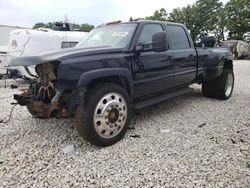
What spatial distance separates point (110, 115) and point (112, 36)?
1.54 metres

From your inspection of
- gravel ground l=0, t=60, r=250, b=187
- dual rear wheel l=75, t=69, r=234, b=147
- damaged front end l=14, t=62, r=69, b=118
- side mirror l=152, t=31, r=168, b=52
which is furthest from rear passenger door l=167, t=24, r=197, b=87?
damaged front end l=14, t=62, r=69, b=118

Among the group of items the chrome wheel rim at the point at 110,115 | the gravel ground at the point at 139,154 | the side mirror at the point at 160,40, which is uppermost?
the side mirror at the point at 160,40

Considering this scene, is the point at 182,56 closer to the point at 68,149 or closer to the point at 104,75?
the point at 104,75

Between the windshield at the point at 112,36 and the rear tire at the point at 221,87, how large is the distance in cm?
310

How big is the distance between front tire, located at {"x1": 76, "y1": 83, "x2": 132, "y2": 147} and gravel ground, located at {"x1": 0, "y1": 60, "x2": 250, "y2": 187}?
0.57 feet

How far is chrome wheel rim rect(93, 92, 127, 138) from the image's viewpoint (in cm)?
346

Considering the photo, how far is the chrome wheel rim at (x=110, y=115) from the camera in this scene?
3.46 meters

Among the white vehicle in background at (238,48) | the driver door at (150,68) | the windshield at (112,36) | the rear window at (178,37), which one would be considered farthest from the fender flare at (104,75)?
the white vehicle in background at (238,48)

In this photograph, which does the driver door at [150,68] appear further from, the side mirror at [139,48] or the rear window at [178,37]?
the rear window at [178,37]

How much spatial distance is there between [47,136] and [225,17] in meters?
32.5

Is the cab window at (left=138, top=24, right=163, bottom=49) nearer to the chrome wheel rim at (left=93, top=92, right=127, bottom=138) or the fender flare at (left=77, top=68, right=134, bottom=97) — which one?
the fender flare at (left=77, top=68, right=134, bottom=97)

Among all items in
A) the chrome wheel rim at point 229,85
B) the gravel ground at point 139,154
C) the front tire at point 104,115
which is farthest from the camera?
the chrome wheel rim at point 229,85

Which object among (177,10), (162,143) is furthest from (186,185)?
(177,10)

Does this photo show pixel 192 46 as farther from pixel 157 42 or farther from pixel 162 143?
pixel 162 143
